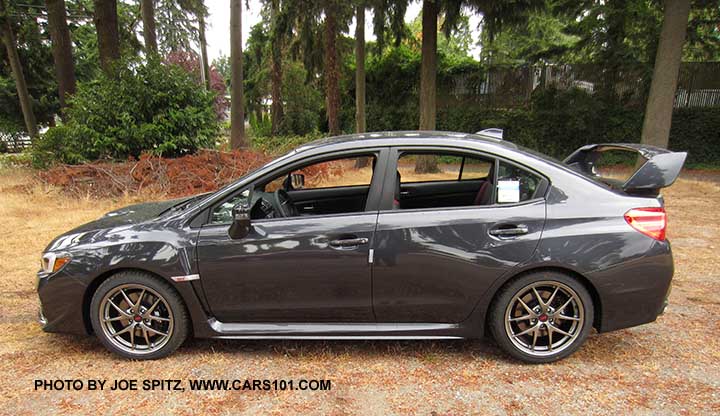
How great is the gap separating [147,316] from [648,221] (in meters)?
3.54

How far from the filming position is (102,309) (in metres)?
2.97

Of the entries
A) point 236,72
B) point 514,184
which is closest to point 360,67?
point 236,72

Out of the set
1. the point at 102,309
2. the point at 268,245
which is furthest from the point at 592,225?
the point at 102,309

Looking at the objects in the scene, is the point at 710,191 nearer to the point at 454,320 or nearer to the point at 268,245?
the point at 454,320

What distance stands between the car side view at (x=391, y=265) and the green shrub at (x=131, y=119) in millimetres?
7072

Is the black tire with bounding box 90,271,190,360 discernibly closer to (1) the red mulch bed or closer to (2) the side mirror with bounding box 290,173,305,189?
(2) the side mirror with bounding box 290,173,305,189

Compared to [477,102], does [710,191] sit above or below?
below

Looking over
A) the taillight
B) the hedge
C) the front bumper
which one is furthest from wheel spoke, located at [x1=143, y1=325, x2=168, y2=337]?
the hedge

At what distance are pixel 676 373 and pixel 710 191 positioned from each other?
9244 mm

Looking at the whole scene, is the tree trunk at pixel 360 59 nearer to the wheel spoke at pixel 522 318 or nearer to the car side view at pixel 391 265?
the car side view at pixel 391 265

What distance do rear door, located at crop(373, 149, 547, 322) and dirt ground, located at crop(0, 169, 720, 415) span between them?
447 mm

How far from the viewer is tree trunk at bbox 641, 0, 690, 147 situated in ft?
27.9

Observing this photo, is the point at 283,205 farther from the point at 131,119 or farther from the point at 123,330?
the point at 131,119

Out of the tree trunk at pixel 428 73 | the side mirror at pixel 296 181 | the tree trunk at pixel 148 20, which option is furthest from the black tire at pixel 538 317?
the tree trunk at pixel 148 20
